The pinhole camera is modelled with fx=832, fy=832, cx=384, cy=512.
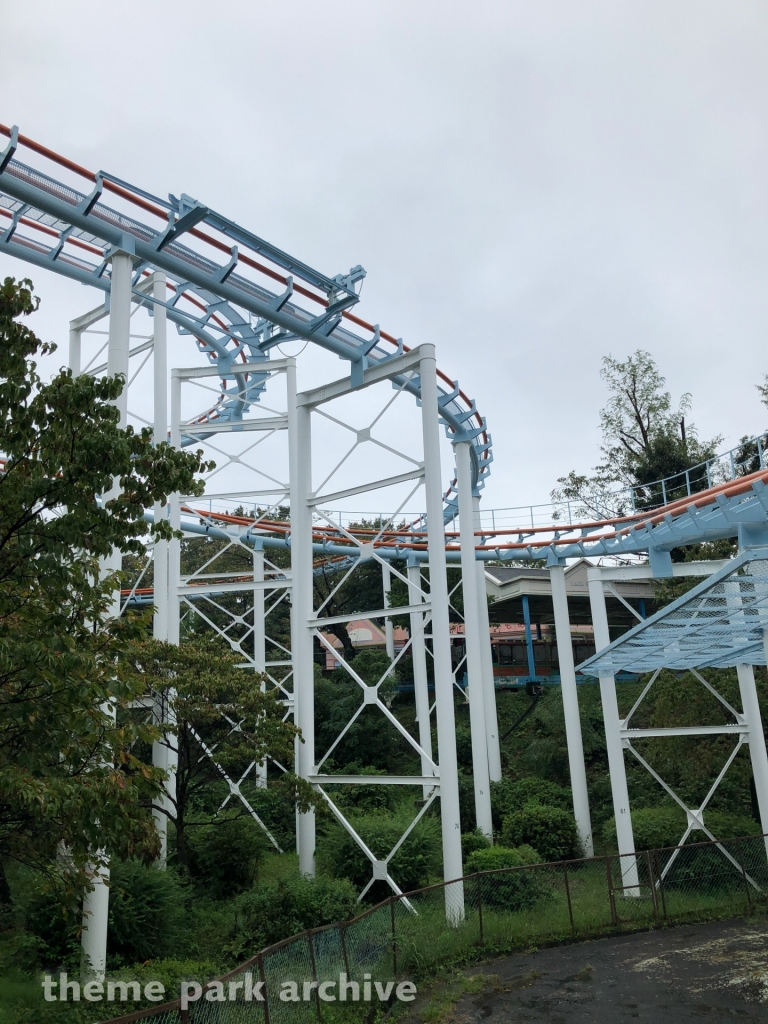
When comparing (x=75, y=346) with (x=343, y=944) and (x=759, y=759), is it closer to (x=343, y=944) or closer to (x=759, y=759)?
Answer: (x=343, y=944)

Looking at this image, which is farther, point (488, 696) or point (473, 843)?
point (488, 696)

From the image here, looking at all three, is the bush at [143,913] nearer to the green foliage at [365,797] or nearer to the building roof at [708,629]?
the green foliage at [365,797]

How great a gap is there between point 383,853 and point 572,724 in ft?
24.3

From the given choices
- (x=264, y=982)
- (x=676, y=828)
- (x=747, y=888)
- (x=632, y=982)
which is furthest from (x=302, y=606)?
(x=676, y=828)

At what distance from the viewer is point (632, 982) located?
933cm

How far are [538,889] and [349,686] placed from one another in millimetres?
13634

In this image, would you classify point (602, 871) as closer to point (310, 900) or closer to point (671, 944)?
point (671, 944)

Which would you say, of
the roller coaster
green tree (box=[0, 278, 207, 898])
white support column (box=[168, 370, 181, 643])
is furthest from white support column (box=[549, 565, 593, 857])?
green tree (box=[0, 278, 207, 898])

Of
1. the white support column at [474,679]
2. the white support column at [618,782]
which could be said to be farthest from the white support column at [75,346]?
the white support column at [618,782]

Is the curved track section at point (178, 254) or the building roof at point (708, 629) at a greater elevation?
the curved track section at point (178, 254)

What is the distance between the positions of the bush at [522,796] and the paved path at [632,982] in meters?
7.24

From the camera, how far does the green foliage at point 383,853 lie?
42.0 feet

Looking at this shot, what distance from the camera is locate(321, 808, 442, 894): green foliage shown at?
42.0 ft

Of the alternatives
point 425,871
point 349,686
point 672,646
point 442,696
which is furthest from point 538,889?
point 349,686
